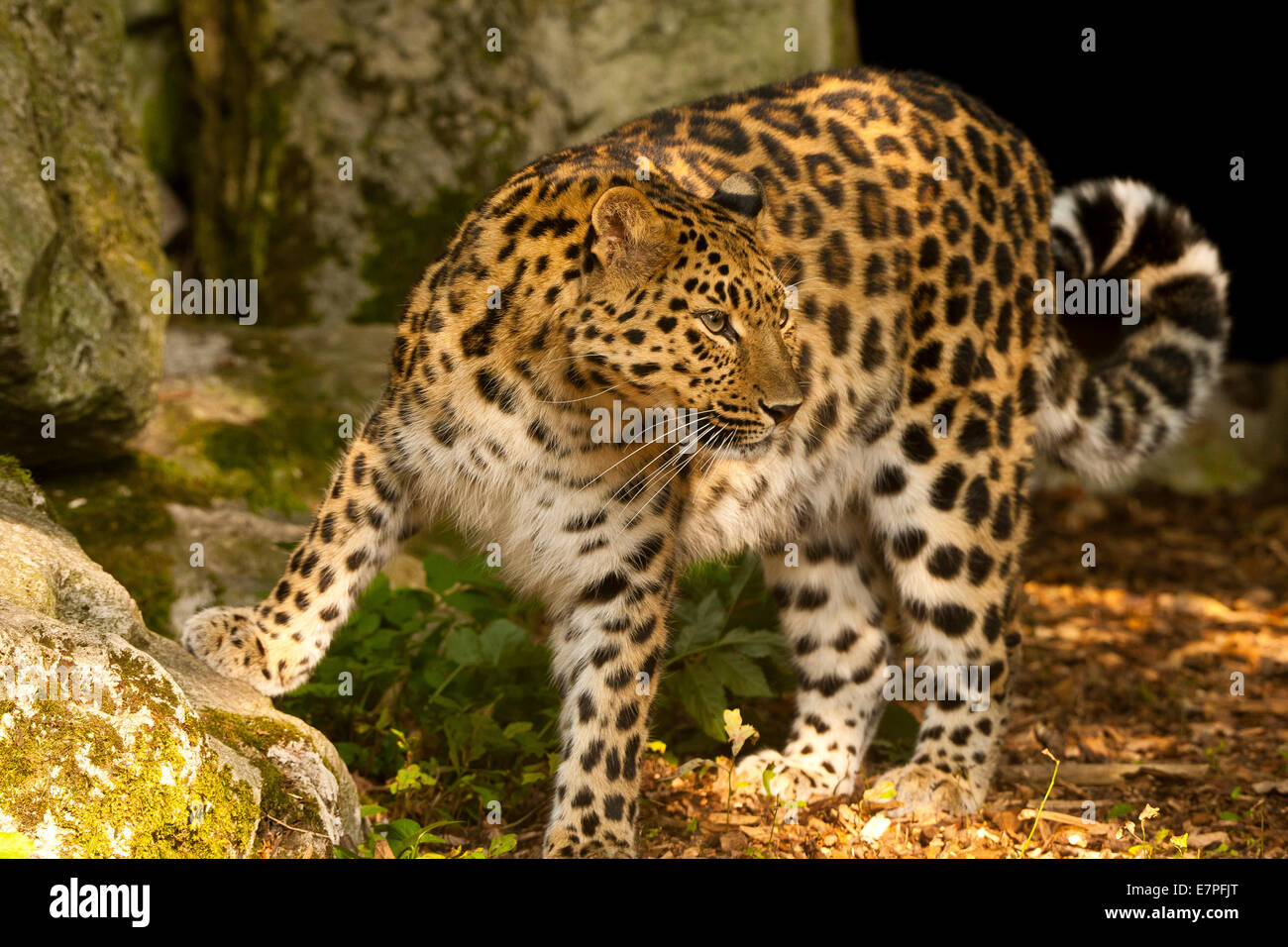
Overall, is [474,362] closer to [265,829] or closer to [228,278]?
[265,829]

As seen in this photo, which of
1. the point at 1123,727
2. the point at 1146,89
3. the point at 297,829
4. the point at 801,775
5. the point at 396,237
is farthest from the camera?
the point at 1146,89

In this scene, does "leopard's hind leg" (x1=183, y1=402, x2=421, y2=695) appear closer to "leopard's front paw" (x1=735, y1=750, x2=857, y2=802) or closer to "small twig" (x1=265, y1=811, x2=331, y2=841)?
"small twig" (x1=265, y1=811, x2=331, y2=841)

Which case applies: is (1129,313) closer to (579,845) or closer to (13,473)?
(579,845)

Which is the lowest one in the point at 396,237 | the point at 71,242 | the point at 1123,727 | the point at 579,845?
the point at 1123,727

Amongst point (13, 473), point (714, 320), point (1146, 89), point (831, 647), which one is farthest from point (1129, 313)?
point (1146, 89)

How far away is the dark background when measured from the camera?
496 inches

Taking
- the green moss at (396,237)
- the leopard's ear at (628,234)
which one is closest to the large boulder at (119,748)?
the leopard's ear at (628,234)

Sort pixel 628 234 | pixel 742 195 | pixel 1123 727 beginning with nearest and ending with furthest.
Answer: pixel 628 234 → pixel 742 195 → pixel 1123 727

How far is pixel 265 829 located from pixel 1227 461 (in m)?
9.95

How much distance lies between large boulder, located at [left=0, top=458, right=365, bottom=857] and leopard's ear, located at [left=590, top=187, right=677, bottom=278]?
70.2 inches

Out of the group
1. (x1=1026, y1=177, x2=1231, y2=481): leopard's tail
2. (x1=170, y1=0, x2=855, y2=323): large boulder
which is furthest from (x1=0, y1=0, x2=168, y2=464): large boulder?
(x1=1026, y1=177, x2=1231, y2=481): leopard's tail

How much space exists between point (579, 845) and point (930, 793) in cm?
164

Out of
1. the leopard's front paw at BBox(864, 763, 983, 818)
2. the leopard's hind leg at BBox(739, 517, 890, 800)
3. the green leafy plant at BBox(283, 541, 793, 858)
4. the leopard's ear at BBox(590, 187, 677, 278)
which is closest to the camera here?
the leopard's ear at BBox(590, 187, 677, 278)

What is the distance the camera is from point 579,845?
4.67 m
